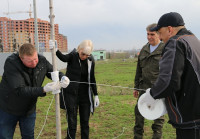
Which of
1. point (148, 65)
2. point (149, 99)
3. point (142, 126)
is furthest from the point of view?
point (142, 126)

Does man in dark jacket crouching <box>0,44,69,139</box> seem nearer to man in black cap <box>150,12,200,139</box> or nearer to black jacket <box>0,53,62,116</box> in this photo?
black jacket <box>0,53,62,116</box>

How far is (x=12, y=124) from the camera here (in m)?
2.74

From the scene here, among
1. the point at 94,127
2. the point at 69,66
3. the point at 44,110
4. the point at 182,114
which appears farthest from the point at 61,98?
the point at 44,110

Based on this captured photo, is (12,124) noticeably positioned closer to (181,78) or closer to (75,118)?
(75,118)

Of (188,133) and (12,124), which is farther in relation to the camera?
(12,124)

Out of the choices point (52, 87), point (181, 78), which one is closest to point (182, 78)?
point (181, 78)

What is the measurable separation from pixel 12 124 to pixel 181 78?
240 centimetres

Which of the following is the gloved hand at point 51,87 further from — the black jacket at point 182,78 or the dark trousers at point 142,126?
the dark trousers at point 142,126

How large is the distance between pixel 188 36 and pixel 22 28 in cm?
3203

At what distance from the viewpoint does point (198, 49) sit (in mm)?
1838

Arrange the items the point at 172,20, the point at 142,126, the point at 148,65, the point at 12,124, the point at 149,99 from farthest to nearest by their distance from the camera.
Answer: the point at 142,126
the point at 148,65
the point at 12,124
the point at 149,99
the point at 172,20

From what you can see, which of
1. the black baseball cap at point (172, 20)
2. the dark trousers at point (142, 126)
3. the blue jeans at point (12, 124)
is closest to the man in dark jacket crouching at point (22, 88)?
the blue jeans at point (12, 124)

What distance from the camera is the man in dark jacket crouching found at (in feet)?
7.74

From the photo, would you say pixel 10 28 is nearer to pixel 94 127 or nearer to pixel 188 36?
pixel 94 127
